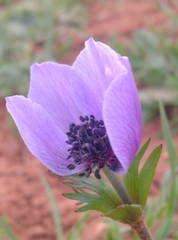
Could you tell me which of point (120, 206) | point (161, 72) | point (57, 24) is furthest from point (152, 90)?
point (120, 206)

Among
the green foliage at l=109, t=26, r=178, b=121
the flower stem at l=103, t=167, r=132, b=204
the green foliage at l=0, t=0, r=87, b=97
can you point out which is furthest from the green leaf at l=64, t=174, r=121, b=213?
the green foliage at l=0, t=0, r=87, b=97

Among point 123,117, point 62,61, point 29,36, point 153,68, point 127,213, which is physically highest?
point 29,36

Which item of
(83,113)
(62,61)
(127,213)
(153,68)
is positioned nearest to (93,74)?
(83,113)

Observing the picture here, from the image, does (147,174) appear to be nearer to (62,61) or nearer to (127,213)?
(127,213)

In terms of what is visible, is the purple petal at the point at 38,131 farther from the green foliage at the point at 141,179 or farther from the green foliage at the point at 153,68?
the green foliage at the point at 153,68

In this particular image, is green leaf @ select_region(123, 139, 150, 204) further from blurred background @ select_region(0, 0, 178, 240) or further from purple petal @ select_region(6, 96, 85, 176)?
blurred background @ select_region(0, 0, 178, 240)

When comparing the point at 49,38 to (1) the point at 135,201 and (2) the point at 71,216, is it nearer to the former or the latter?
(2) the point at 71,216

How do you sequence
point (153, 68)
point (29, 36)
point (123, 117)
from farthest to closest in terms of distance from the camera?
point (29, 36)
point (153, 68)
point (123, 117)
